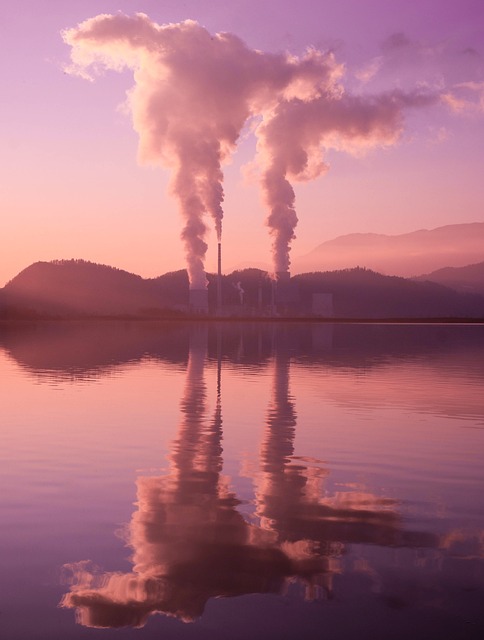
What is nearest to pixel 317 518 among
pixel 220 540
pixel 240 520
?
pixel 240 520

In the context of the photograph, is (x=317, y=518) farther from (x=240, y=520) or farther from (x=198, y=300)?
(x=198, y=300)

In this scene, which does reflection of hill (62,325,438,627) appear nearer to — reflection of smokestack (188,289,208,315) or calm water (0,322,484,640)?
calm water (0,322,484,640)

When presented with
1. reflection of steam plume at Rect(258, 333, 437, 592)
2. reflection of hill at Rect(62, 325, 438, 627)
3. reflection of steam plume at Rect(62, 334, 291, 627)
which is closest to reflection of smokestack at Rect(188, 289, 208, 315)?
reflection of steam plume at Rect(258, 333, 437, 592)

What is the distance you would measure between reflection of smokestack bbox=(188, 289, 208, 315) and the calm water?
16219 centimetres

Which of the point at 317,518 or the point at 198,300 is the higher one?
the point at 198,300

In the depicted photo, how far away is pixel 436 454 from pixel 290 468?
363 cm

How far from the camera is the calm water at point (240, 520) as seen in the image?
7516 mm

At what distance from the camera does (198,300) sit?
19075 cm

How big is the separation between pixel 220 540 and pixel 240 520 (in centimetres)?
102

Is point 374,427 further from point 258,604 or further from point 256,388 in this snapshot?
point 258,604

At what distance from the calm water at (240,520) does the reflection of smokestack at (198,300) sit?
532 ft

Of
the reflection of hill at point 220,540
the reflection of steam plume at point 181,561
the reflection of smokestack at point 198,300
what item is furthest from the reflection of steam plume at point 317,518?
the reflection of smokestack at point 198,300

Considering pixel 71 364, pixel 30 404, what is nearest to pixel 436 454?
pixel 30 404

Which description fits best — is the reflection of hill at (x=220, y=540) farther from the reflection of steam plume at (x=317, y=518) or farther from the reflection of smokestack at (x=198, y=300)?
the reflection of smokestack at (x=198, y=300)
